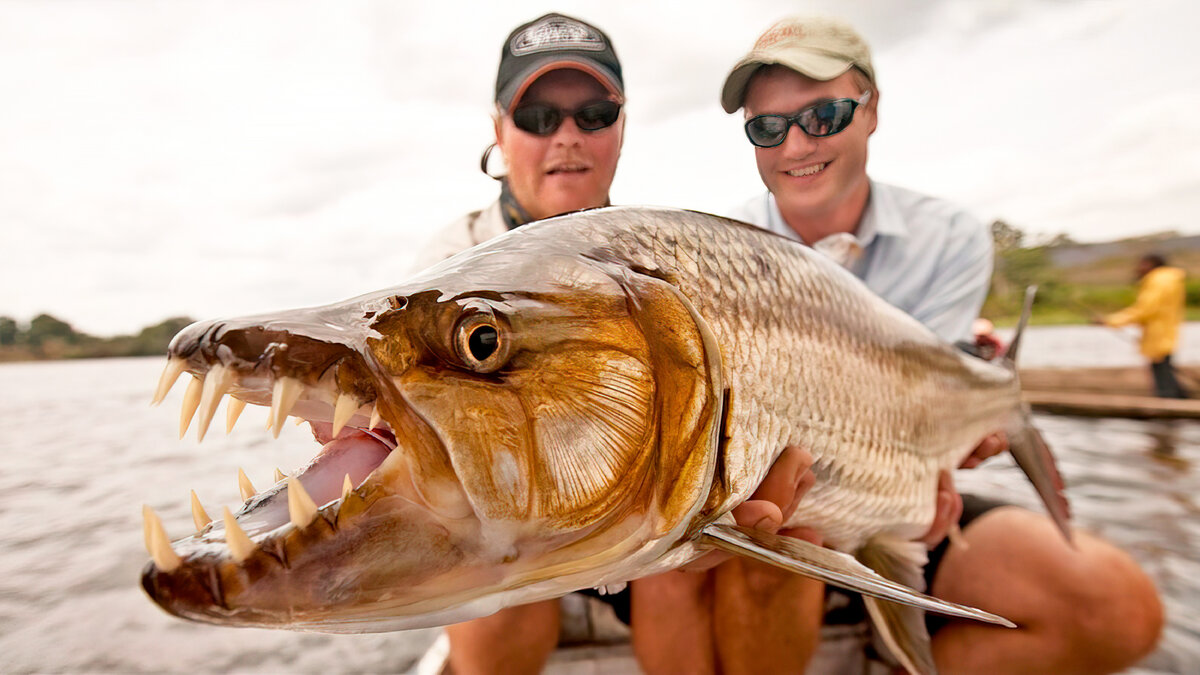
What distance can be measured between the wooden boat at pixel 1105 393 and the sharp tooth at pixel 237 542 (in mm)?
8805

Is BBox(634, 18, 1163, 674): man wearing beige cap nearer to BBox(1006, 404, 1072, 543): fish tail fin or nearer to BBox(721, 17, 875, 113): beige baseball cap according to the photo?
BBox(721, 17, 875, 113): beige baseball cap

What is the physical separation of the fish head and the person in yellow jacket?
11.0 m

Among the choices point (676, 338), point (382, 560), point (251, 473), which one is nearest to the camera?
point (382, 560)

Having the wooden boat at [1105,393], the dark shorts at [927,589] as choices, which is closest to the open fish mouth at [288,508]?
the dark shorts at [927,589]

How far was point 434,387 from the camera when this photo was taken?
877 millimetres

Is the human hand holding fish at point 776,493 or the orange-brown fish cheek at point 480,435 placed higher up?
the orange-brown fish cheek at point 480,435

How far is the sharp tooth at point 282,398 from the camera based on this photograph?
0.82m

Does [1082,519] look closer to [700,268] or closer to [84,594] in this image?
[700,268]

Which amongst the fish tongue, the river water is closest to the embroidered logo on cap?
the river water

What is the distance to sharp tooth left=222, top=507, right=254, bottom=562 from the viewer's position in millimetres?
779

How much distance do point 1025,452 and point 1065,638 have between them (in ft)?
2.75

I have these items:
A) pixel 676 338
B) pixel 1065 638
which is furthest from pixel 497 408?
pixel 1065 638

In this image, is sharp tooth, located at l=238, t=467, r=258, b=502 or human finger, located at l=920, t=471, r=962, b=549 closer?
sharp tooth, located at l=238, t=467, r=258, b=502

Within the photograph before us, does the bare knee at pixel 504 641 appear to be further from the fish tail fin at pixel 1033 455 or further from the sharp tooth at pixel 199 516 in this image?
the fish tail fin at pixel 1033 455
